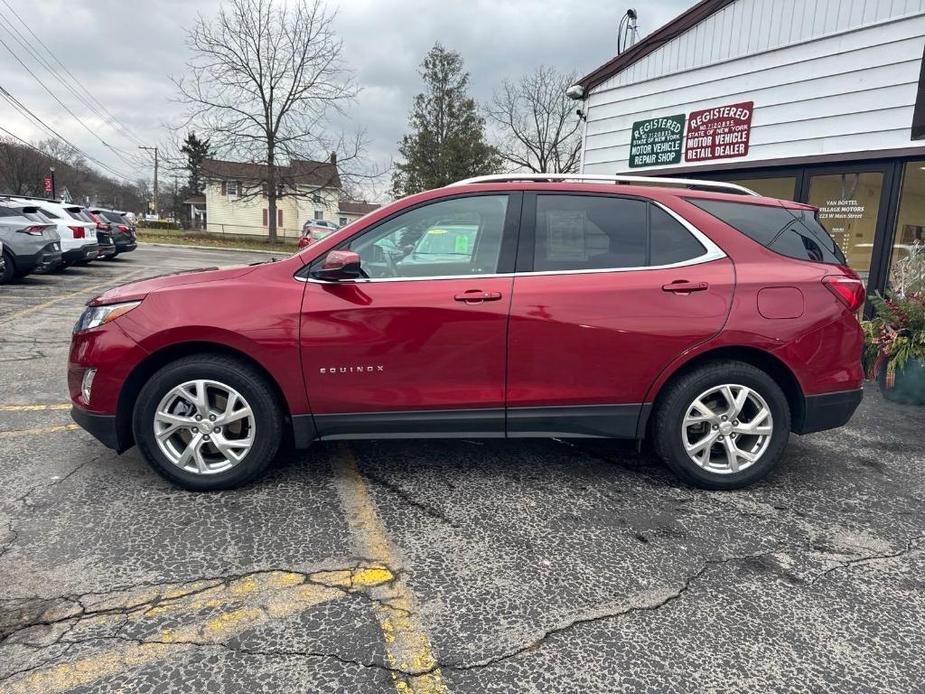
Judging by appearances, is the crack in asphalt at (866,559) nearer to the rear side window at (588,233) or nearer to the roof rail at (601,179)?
the rear side window at (588,233)

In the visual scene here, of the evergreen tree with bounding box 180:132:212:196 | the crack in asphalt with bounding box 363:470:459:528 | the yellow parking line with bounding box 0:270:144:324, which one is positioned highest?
the evergreen tree with bounding box 180:132:212:196

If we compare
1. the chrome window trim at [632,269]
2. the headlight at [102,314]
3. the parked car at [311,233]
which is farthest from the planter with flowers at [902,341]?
the parked car at [311,233]

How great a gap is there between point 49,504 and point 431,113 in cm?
4139

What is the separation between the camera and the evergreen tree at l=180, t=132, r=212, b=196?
28.6 meters

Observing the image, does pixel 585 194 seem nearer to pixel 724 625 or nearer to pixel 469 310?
pixel 469 310

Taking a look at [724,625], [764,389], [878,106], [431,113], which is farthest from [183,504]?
[431,113]

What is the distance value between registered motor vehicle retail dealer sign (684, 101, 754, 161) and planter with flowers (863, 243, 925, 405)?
2716 millimetres

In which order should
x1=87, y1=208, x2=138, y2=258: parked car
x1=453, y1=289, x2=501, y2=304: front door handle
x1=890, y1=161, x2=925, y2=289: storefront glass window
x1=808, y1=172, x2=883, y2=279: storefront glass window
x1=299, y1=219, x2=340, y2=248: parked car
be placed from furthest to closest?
x1=299, y1=219, x2=340, y2=248: parked car
x1=87, y1=208, x2=138, y2=258: parked car
x1=808, y1=172, x2=883, y2=279: storefront glass window
x1=890, y1=161, x2=925, y2=289: storefront glass window
x1=453, y1=289, x2=501, y2=304: front door handle

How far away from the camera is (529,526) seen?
2916 millimetres

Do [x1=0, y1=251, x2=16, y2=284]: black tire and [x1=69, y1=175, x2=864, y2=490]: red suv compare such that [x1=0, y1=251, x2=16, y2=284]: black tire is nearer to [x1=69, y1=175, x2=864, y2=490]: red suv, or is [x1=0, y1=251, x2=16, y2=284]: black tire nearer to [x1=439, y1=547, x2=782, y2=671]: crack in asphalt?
[x1=69, y1=175, x2=864, y2=490]: red suv

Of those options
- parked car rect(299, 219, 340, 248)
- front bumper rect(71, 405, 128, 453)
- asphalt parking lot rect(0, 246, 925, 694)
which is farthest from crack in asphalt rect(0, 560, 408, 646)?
parked car rect(299, 219, 340, 248)

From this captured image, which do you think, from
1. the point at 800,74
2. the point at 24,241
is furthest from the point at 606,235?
the point at 24,241

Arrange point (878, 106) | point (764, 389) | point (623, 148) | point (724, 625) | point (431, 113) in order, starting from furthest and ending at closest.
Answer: point (431, 113), point (623, 148), point (878, 106), point (764, 389), point (724, 625)

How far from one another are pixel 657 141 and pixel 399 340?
7026 mm
